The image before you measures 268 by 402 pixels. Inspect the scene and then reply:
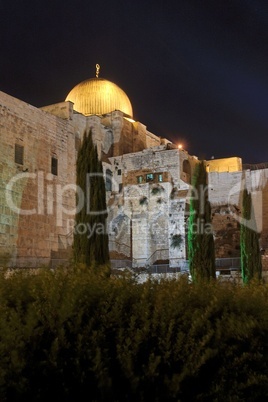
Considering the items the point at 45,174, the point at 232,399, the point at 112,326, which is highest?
the point at 45,174

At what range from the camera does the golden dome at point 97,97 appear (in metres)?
33.8

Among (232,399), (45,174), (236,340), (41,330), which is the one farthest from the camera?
(45,174)

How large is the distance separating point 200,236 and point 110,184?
1463 cm

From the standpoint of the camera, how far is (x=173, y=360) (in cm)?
419

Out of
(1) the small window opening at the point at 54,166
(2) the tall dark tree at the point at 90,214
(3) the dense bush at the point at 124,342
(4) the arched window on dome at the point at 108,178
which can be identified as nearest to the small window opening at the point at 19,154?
(1) the small window opening at the point at 54,166

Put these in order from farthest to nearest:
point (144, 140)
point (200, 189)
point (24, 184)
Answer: point (144, 140) < point (24, 184) < point (200, 189)

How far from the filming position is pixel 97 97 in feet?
112

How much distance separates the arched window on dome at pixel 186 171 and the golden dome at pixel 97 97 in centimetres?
636

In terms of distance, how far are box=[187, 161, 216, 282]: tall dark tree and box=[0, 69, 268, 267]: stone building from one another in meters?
5.42

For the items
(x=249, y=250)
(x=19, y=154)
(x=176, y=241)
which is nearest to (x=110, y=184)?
(x=176, y=241)

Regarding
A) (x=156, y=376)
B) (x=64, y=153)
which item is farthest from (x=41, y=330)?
(x=64, y=153)

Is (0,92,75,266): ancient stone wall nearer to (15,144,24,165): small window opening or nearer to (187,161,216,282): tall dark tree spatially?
(15,144,24,165): small window opening

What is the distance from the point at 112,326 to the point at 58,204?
1846 cm

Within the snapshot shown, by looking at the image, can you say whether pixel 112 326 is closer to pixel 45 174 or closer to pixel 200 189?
pixel 200 189
